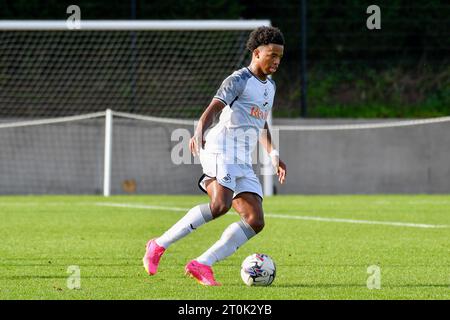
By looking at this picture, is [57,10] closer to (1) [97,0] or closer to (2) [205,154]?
(1) [97,0]

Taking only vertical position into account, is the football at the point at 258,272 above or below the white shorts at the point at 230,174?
below

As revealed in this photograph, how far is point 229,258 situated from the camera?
9.49 m

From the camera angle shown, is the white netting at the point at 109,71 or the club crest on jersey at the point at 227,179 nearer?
the club crest on jersey at the point at 227,179

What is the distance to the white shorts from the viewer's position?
313 inches

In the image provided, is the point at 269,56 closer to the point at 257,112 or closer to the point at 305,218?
the point at 257,112

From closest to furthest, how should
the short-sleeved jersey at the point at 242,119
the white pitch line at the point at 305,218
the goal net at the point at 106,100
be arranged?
the short-sleeved jersey at the point at 242,119 < the white pitch line at the point at 305,218 < the goal net at the point at 106,100

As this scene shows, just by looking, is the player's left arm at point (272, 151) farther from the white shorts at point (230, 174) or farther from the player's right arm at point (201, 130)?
the player's right arm at point (201, 130)

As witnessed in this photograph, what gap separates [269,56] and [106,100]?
600 inches

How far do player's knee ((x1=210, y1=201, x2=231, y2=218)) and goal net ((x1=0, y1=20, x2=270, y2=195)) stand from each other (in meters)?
11.4

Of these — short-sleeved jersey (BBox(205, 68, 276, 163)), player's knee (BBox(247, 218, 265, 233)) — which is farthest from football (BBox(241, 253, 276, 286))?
short-sleeved jersey (BBox(205, 68, 276, 163))

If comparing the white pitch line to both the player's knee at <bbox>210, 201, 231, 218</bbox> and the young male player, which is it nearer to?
the young male player

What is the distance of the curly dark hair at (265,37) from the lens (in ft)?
26.1

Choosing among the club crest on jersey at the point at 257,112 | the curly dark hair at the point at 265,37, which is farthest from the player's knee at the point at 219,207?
the curly dark hair at the point at 265,37

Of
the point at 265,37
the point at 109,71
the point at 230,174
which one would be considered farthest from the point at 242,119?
the point at 109,71
